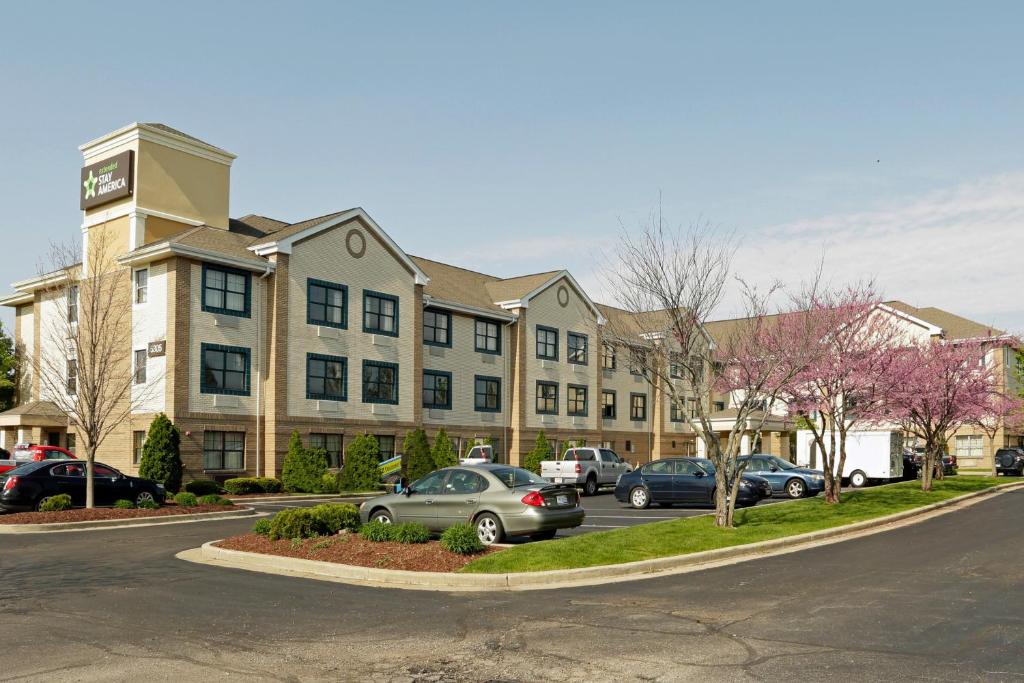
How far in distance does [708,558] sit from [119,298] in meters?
29.2

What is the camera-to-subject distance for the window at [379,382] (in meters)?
41.0

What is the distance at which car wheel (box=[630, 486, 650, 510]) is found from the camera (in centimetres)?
2724

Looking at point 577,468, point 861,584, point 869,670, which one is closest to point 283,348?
point 577,468

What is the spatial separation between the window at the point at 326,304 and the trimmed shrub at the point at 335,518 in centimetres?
2166

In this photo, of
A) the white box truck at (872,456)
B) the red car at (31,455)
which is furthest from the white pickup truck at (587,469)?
the red car at (31,455)

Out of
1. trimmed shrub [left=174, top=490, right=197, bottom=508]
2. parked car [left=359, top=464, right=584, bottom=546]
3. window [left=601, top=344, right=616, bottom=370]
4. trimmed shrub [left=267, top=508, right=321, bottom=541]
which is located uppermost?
window [left=601, top=344, right=616, bottom=370]

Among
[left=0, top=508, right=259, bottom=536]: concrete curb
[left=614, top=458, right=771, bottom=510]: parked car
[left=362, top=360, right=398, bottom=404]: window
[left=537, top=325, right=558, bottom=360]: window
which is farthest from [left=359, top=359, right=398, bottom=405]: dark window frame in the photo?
[left=614, top=458, right=771, bottom=510]: parked car

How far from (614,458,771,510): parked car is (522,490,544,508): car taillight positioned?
11.1m

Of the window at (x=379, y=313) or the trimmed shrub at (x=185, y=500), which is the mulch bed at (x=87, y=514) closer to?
the trimmed shrub at (x=185, y=500)

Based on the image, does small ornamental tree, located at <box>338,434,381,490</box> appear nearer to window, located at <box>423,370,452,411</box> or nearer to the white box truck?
window, located at <box>423,370,452,411</box>

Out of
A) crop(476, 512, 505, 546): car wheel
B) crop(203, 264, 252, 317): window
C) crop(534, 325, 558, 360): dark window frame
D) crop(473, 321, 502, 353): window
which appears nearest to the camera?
crop(476, 512, 505, 546): car wheel

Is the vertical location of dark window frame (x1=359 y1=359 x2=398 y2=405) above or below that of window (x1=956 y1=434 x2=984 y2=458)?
above

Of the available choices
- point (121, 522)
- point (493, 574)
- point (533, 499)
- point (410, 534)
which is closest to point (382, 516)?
point (410, 534)

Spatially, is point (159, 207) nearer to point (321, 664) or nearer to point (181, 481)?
point (181, 481)
